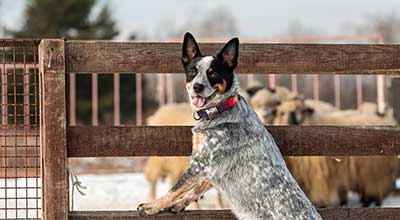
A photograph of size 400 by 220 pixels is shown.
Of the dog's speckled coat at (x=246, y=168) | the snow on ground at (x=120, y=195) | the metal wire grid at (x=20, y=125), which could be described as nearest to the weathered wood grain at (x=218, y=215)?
the dog's speckled coat at (x=246, y=168)

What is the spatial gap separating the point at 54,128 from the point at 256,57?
1395 mm

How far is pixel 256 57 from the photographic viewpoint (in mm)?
4891

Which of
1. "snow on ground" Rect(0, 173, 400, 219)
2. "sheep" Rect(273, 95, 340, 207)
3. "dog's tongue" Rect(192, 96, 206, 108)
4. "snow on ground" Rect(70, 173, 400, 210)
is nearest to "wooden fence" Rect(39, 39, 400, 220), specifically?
"dog's tongue" Rect(192, 96, 206, 108)

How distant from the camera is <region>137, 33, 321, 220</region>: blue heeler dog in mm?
4430

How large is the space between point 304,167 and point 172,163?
1.81m

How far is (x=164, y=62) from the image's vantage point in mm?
4809

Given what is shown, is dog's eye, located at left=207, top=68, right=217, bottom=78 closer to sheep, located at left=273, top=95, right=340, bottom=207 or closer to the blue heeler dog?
the blue heeler dog

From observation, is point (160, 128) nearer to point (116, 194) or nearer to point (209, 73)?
point (209, 73)

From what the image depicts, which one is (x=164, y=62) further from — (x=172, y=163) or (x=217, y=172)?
(x=172, y=163)

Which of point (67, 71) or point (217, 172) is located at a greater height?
point (67, 71)

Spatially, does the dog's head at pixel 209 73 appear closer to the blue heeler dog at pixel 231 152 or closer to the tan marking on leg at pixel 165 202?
the blue heeler dog at pixel 231 152

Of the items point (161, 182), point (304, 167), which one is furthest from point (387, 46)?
point (161, 182)

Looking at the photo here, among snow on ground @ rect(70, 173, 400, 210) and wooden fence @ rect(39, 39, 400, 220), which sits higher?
wooden fence @ rect(39, 39, 400, 220)

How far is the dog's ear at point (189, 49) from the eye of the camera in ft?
15.0
